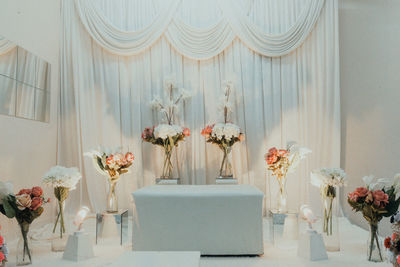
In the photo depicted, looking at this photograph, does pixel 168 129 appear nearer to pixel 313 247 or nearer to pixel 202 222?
pixel 202 222

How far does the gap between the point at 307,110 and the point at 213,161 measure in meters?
1.33

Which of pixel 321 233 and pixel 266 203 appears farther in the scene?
pixel 266 203

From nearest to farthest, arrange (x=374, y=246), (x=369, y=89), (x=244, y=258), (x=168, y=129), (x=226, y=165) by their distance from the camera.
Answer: (x=374, y=246) < (x=244, y=258) < (x=369, y=89) < (x=168, y=129) < (x=226, y=165)

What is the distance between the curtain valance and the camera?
4.14 meters

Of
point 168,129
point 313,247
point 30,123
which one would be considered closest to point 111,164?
→ point 168,129

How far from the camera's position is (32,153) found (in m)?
3.56

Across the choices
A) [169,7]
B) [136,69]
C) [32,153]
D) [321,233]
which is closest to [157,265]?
[321,233]

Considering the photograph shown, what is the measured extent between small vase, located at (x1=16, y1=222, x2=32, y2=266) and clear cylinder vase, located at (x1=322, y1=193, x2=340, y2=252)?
209 cm

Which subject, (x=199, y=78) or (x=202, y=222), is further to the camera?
(x=199, y=78)

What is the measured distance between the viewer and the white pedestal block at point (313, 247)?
234cm

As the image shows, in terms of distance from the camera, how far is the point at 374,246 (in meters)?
2.28

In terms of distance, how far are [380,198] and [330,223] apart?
0.44 m

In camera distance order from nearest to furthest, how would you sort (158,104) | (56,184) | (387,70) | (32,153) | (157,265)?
(157,265)
(56,184)
(387,70)
(32,153)
(158,104)

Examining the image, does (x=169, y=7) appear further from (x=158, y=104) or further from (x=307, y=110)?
(x=307, y=110)
